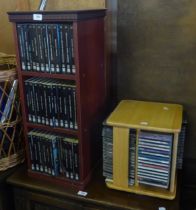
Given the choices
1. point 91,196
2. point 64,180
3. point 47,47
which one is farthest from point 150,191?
point 47,47

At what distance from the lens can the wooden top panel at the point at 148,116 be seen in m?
1.34

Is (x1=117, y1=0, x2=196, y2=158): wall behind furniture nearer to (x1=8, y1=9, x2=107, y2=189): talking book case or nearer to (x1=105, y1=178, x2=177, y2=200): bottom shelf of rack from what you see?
(x1=8, y1=9, x2=107, y2=189): talking book case

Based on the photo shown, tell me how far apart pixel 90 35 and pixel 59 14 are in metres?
0.20

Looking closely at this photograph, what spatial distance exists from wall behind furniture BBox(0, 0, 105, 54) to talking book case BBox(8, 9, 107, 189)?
0.22m

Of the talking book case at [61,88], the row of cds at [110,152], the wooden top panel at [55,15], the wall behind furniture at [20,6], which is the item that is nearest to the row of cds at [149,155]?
the row of cds at [110,152]

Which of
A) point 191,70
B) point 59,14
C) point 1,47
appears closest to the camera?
point 59,14

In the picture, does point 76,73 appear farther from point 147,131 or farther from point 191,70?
point 191,70

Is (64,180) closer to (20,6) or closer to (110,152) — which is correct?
(110,152)

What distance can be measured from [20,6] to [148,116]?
1.10 metres

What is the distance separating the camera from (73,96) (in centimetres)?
138

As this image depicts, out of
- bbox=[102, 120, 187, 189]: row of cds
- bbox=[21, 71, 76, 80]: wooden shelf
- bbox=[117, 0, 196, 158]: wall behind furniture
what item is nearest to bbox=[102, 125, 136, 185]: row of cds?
bbox=[102, 120, 187, 189]: row of cds

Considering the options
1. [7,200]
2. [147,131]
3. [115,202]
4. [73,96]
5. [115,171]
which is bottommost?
[7,200]

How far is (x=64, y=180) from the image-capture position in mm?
1538

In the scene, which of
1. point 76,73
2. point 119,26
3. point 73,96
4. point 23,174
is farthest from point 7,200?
point 119,26
